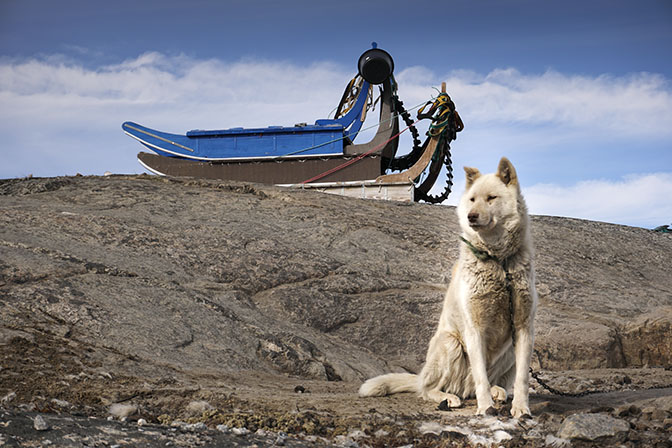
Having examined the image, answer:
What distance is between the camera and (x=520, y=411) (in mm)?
4910

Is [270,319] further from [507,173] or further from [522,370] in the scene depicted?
[507,173]

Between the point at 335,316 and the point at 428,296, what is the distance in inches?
65.6

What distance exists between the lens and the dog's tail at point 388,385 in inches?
227

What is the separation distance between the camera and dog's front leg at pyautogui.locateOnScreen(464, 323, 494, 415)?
5051 millimetres

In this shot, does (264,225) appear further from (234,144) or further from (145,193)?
(234,144)

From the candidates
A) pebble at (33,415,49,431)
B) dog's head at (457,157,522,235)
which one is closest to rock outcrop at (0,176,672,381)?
pebble at (33,415,49,431)

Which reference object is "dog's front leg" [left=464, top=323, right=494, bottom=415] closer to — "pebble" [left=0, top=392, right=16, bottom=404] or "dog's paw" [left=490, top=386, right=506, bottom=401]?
"dog's paw" [left=490, top=386, right=506, bottom=401]

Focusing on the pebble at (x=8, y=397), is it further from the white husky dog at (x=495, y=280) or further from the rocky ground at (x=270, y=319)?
the white husky dog at (x=495, y=280)

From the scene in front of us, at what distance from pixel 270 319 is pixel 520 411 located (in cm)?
381

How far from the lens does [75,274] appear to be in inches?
295

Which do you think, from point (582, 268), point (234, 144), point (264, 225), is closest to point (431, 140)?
point (234, 144)

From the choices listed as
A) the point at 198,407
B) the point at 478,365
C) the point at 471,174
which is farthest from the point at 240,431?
the point at 471,174

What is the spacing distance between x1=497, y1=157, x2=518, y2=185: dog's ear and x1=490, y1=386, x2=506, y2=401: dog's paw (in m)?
1.79

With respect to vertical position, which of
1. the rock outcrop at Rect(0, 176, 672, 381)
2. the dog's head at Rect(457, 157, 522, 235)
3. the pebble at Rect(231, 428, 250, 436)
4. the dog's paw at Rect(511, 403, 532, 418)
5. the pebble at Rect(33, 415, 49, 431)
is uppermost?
the dog's head at Rect(457, 157, 522, 235)
